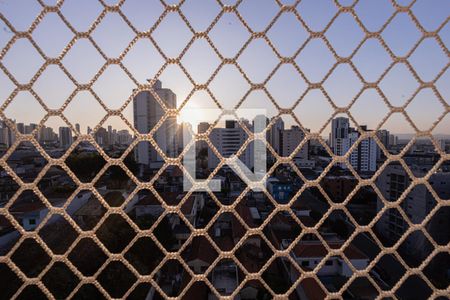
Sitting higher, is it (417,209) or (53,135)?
(53,135)

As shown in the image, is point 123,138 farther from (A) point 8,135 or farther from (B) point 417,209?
(A) point 8,135

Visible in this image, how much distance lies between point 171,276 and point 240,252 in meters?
1.21

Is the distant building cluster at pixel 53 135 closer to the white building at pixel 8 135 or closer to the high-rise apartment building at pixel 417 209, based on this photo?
the white building at pixel 8 135

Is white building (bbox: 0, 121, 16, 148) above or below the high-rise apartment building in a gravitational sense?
above

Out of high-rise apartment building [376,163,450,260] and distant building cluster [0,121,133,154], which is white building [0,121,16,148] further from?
high-rise apartment building [376,163,450,260]

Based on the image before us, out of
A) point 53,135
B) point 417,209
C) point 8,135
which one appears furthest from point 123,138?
point 8,135

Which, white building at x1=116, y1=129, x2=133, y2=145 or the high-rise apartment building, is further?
white building at x1=116, y1=129, x2=133, y2=145

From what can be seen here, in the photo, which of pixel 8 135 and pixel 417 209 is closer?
pixel 8 135

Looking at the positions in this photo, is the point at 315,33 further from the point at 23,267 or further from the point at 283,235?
the point at 283,235

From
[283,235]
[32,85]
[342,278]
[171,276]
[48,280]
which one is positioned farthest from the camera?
[283,235]

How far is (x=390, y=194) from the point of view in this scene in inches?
289

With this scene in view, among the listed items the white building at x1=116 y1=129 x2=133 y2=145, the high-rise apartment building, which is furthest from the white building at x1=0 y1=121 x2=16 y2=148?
the high-rise apartment building

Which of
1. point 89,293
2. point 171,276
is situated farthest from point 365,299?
point 89,293

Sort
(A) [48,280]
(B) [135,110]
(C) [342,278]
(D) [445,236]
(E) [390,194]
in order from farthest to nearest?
(B) [135,110] → (E) [390,194] → (D) [445,236] → (C) [342,278] → (A) [48,280]
